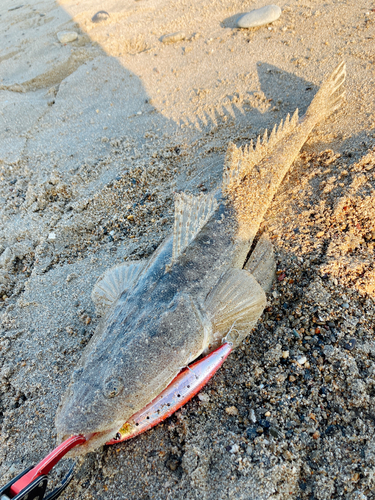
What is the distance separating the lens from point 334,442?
6.95ft

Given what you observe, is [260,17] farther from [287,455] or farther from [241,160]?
[287,455]

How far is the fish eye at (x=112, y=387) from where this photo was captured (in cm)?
209

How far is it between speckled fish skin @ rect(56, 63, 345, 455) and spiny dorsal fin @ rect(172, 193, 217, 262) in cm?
1

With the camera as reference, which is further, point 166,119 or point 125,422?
point 166,119

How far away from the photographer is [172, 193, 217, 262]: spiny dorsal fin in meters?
2.92

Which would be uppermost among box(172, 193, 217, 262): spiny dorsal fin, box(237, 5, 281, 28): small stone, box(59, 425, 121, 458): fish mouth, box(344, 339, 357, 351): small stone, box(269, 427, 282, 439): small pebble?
box(237, 5, 281, 28): small stone

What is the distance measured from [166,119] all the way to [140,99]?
0.87 m

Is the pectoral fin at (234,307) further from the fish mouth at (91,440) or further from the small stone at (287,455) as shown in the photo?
the fish mouth at (91,440)

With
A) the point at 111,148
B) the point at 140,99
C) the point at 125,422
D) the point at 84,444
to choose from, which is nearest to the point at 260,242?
the point at 125,422

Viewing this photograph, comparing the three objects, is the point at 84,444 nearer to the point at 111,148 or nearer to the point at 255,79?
the point at 111,148

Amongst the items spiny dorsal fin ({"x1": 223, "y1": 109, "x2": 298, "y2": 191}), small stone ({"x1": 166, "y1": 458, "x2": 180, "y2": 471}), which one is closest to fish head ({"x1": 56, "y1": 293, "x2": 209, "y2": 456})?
small stone ({"x1": 166, "y1": 458, "x2": 180, "y2": 471})

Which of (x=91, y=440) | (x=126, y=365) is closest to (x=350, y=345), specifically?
(x=126, y=365)

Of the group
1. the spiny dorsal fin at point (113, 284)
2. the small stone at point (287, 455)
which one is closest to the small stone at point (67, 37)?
the spiny dorsal fin at point (113, 284)

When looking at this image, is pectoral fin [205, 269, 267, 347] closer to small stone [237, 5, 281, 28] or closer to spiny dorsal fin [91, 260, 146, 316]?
spiny dorsal fin [91, 260, 146, 316]
